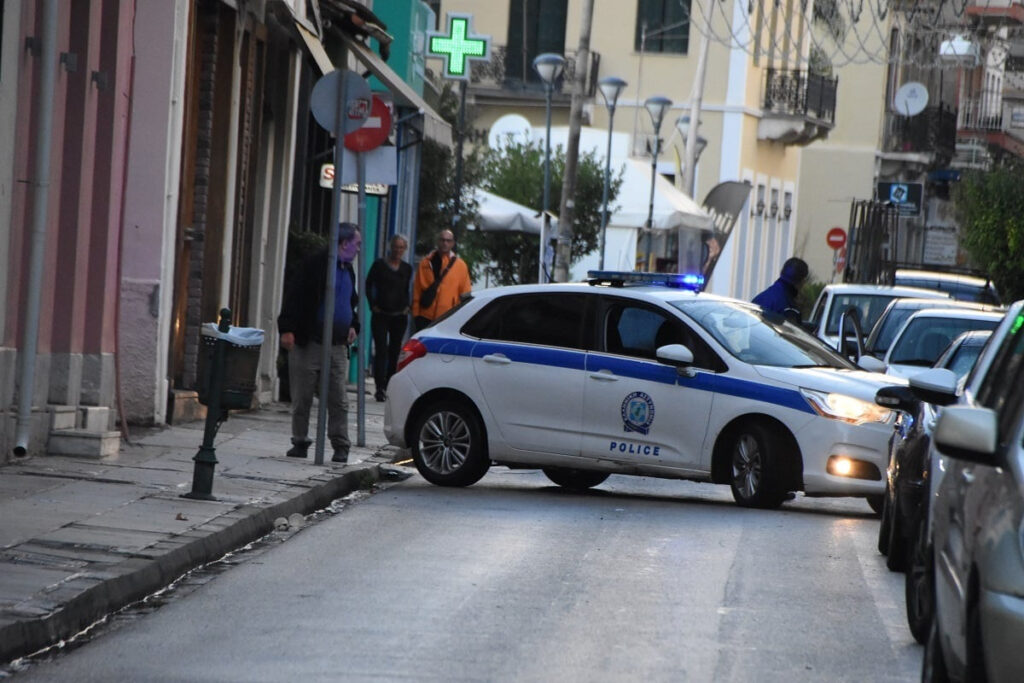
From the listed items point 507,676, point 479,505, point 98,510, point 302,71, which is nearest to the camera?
point 507,676

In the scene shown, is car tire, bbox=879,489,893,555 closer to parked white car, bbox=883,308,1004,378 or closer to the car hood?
the car hood

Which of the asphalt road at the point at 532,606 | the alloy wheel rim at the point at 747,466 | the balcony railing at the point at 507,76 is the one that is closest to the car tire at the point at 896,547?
the asphalt road at the point at 532,606

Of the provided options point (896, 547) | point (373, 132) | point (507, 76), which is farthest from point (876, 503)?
point (507, 76)

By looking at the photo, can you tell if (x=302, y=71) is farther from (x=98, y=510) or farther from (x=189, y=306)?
(x=98, y=510)

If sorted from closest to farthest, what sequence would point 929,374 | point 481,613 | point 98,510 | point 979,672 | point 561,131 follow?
point 979,672
point 929,374
point 481,613
point 98,510
point 561,131

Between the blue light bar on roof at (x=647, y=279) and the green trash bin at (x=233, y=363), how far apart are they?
3.77m

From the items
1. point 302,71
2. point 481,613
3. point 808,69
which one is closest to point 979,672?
point 481,613

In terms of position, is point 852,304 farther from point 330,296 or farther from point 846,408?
point 330,296

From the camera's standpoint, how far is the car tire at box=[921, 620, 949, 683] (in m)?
6.61

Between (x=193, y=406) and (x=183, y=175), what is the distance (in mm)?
2020

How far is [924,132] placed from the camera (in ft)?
218

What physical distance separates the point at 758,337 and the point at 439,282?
863cm

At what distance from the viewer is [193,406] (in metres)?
18.5

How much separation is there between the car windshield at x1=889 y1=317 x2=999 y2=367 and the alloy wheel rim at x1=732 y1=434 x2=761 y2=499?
4791mm
